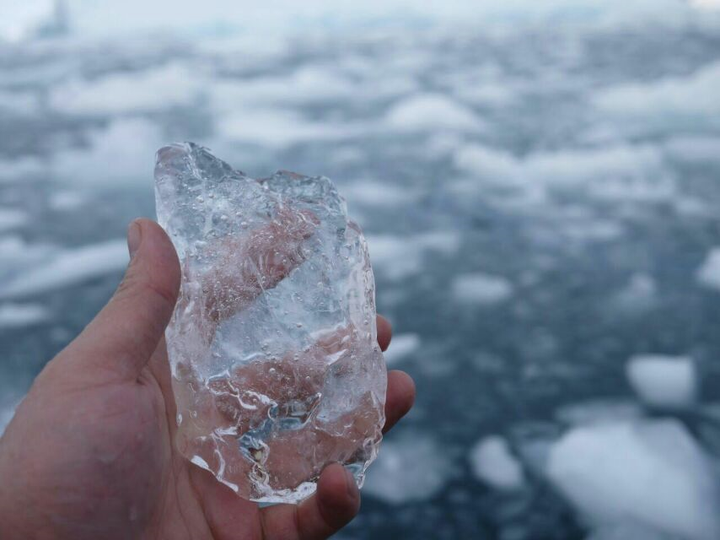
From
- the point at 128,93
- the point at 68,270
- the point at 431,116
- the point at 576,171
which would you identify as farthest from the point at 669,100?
the point at 68,270

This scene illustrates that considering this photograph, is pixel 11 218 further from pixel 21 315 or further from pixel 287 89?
pixel 287 89

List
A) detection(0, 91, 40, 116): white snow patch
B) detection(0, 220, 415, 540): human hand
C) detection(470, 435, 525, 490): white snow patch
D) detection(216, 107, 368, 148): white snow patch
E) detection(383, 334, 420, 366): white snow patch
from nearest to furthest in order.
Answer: detection(0, 220, 415, 540): human hand < detection(470, 435, 525, 490): white snow patch < detection(383, 334, 420, 366): white snow patch < detection(216, 107, 368, 148): white snow patch < detection(0, 91, 40, 116): white snow patch

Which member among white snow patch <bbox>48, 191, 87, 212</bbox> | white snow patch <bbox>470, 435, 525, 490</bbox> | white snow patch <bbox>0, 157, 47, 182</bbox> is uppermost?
white snow patch <bbox>0, 157, 47, 182</bbox>

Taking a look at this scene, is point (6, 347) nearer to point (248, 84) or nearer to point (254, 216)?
point (254, 216)

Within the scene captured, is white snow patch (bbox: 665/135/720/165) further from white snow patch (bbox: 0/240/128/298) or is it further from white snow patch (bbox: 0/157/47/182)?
white snow patch (bbox: 0/157/47/182)

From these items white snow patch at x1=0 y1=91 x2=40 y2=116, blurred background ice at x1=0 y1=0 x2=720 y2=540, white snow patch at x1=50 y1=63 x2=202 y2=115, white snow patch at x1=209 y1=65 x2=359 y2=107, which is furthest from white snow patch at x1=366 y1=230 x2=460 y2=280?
white snow patch at x1=0 y1=91 x2=40 y2=116

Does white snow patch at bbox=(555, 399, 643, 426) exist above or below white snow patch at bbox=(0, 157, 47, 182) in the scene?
above

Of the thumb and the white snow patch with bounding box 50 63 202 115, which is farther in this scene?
the white snow patch with bounding box 50 63 202 115

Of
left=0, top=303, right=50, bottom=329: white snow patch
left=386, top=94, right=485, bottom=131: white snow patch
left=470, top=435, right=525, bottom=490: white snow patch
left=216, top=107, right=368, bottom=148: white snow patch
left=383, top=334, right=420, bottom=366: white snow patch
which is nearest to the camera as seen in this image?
left=470, top=435, right=525, bottom=490: white snow patch

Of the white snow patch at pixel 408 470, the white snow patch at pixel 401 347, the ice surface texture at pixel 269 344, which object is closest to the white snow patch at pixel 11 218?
the white snow patch at pixel 401 347

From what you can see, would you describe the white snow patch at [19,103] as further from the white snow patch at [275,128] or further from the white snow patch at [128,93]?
the white snow patch at [275,128]
